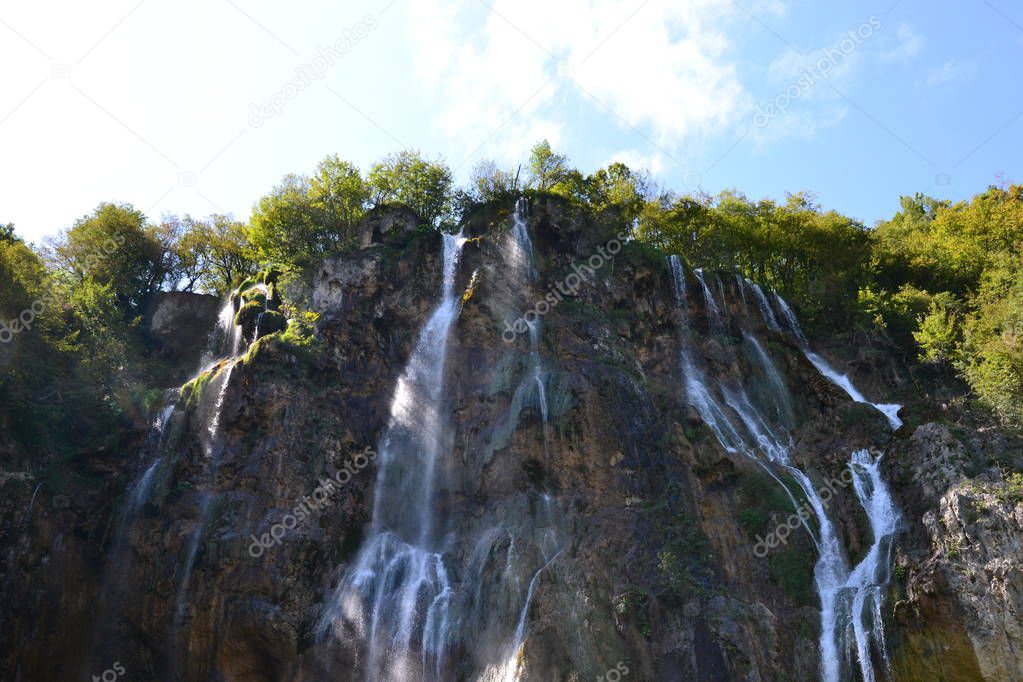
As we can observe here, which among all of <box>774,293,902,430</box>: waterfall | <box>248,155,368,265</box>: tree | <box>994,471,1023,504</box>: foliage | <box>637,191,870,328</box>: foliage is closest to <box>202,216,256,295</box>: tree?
<box>248,155,368,265</box>: tree

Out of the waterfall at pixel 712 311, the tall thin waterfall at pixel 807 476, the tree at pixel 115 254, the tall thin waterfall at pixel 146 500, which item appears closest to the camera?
the tall thin waterfall at pixel 807 476

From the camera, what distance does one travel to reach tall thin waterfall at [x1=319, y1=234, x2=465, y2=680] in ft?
72.6

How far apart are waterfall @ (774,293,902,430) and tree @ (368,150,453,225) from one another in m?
18.6

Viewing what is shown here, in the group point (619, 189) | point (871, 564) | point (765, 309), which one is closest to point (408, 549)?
point (871, 564)

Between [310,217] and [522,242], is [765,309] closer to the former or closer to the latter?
[522,242]

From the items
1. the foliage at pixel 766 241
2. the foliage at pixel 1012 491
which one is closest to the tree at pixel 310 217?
the foliage at pixel 766 241

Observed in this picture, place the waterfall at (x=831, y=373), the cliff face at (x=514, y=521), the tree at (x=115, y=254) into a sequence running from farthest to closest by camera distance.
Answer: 1. the tree at (x=115, y=254)
2. the waterfall at (x=831, y=373)
3. the cliff face at (x=514, y=521)

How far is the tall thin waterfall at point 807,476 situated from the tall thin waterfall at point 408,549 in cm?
1046

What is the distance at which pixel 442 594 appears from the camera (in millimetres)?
23125

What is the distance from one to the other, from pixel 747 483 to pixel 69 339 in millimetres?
28325

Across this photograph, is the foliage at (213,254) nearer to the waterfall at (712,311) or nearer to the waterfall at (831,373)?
the waterfall at (712,311)

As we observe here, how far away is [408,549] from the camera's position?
25.2 metres

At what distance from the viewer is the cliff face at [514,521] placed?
20547 mm

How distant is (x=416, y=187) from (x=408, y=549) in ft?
74.1
